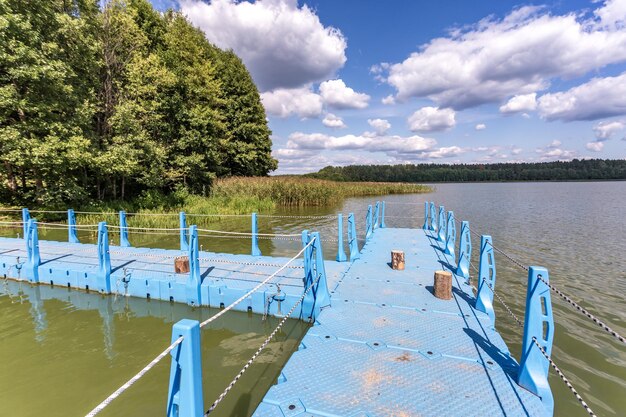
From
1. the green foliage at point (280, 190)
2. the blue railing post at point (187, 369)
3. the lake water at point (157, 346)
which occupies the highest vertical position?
the green foliage at point (280, 190)

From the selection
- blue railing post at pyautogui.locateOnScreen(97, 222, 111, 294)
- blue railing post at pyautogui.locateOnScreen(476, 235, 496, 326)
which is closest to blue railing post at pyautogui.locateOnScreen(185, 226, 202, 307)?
blue railing post at pyautogui.locateOnScreen(97, 222, 111, 294)

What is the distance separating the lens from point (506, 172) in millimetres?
110625

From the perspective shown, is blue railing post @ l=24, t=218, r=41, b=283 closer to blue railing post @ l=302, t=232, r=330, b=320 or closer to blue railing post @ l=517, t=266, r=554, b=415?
blue railing post @ l=302, t=232, r=330, b=320

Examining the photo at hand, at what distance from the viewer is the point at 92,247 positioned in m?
9.88

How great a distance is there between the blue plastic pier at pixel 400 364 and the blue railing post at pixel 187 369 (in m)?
0.93

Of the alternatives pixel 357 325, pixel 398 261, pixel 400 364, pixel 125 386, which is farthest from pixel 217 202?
pixel 125 386

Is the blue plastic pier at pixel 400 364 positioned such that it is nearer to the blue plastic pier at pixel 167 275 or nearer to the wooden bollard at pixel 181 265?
the blue plastic pier at pixel 167 275

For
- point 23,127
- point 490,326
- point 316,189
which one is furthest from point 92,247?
point 316,189

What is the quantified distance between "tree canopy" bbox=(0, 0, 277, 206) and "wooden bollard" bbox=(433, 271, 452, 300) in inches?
→ 609

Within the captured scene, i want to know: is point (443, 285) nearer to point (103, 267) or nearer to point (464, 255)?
point (464, 255)

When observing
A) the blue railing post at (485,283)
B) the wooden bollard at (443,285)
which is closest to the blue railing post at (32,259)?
the wooden bollard at (443,285)

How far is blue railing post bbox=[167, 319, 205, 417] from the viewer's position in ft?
6.93

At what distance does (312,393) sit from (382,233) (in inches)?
368

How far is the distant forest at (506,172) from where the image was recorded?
101375 millimetres
